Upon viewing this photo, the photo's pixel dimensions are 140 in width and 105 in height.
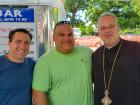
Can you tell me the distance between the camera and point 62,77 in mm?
4047

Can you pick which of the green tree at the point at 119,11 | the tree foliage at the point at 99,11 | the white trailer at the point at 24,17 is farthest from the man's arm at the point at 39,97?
the green tree at the point at 119,11

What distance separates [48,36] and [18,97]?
1774mm

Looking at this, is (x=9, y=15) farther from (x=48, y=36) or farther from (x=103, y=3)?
(x=103, y=3)

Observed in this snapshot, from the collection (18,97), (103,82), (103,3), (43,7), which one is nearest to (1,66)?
(18,97)

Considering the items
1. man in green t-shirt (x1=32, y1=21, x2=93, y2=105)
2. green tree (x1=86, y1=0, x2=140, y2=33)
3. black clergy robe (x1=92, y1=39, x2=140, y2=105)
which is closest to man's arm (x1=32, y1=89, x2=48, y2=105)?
man in green t-shirt (x1=32, y1=21, x2=93, y2=105)

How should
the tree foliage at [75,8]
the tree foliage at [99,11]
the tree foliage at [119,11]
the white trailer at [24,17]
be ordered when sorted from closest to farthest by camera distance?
the white trailer at [24,17], the tree foliage at [119,11], the tree foliage at [99,11], the tree foliage at [75,8]

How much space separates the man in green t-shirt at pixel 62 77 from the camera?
13.1 ft

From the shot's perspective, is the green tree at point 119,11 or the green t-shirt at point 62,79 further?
the green tree at point 119,11

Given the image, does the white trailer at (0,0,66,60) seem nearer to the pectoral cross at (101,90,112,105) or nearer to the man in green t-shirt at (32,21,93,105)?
the man in green t-shirt at (32,21,93,105)

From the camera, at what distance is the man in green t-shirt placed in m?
4.01

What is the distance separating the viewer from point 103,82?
4176 mm

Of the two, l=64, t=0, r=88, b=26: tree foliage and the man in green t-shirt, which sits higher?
l=64, t=0, r=88, b=26: tree foliage

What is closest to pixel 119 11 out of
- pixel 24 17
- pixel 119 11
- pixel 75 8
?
pixel 119 11

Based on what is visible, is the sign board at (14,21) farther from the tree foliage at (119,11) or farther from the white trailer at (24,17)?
the tree foliage at (119,11)
